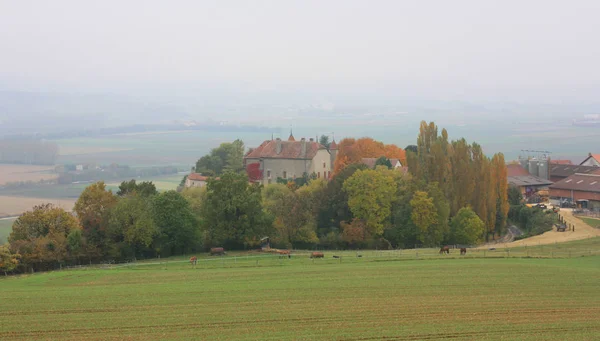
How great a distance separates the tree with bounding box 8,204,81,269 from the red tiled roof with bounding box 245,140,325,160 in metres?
44.1

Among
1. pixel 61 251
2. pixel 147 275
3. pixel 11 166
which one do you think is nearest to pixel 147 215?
pixel 61 251

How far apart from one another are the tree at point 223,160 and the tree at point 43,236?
158 ft

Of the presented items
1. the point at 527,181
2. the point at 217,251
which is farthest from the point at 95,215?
the point at 527,181

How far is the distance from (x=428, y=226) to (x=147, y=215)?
22821 mm

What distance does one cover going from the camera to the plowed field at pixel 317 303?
24875 mm

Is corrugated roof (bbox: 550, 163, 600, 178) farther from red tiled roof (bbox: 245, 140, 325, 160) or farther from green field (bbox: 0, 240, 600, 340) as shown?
green field (bbox: 0, 240, 600, 340)

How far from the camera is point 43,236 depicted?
49.7 m

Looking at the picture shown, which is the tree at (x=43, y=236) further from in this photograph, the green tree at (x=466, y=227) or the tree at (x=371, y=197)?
the green tree at (x=466, y=227)

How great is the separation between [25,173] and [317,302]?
137120mm

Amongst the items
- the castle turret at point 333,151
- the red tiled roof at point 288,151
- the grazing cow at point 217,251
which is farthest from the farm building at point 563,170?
the grazing cow at point 217,251

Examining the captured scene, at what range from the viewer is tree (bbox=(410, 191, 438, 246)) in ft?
196

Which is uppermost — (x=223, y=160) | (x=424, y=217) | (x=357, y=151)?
(x=357, y=151)

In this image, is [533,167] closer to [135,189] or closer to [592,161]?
[592,161]

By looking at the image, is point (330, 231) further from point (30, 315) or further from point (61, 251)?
point (30, 315)
